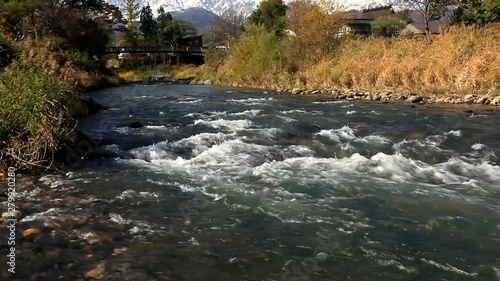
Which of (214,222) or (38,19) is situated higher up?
(38,19)

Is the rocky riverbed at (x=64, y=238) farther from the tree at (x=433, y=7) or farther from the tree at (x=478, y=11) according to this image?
the tree at (x=433, y=7)

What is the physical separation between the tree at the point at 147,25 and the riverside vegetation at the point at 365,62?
4752 cm

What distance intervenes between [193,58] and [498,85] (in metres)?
57.1

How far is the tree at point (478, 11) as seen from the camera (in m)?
27.9

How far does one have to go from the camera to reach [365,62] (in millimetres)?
22312

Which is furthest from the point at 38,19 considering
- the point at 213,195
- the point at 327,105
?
the point at 213,195

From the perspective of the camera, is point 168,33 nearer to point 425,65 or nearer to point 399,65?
point 399,65

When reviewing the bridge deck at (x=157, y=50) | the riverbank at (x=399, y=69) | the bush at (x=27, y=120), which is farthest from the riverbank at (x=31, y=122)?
the bridge deck at (x=157, y=50)

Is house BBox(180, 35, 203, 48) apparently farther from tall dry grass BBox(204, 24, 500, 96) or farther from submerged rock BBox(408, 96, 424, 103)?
submerged rock BBox(408, 96, 424, 103)

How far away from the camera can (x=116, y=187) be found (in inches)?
270

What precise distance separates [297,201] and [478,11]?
104 ft

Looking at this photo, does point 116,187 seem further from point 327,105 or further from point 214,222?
point 327,105

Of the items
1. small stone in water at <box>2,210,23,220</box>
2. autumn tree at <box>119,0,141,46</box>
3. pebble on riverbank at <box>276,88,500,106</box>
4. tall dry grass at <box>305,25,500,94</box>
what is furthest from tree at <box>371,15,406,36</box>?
small stone in water at <box>2,210,23,220</box>

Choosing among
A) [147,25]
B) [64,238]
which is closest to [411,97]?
[64,238]
